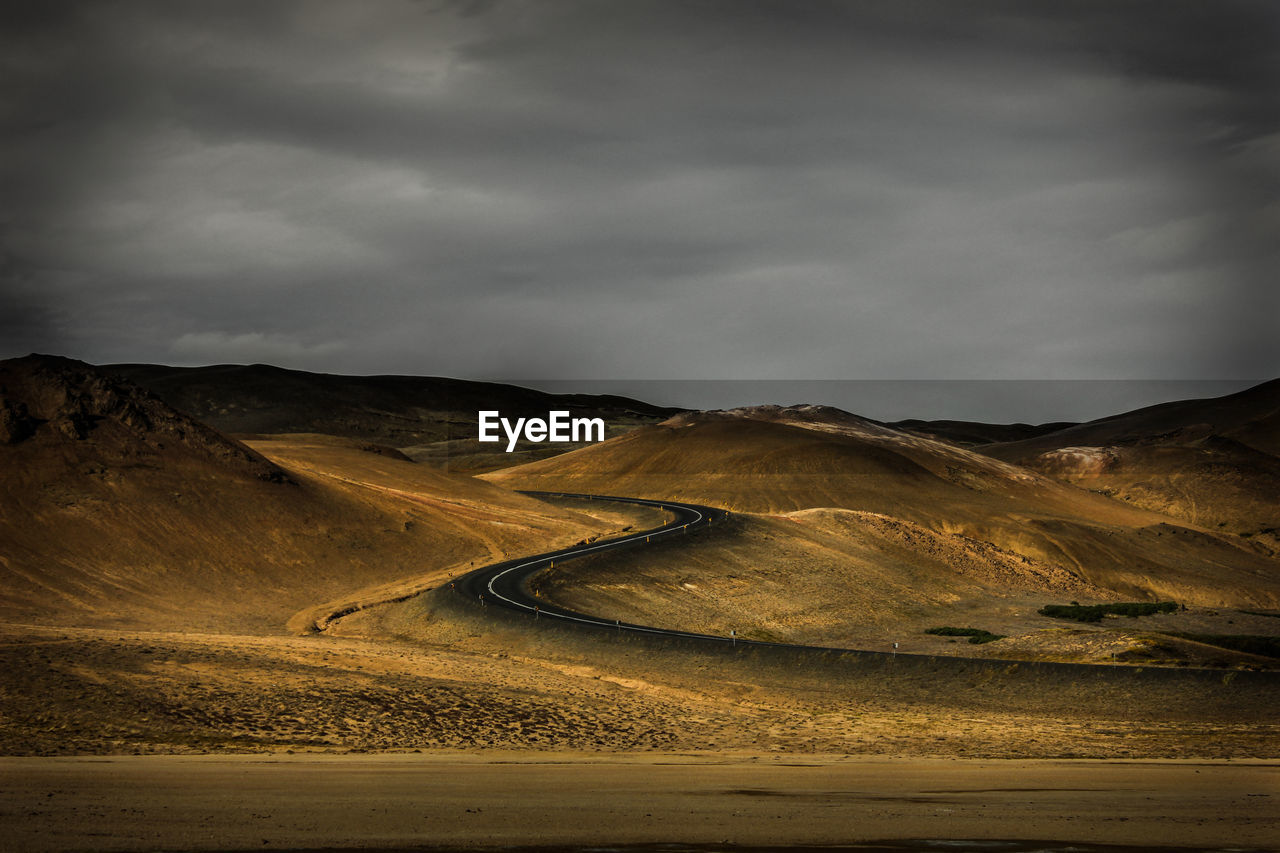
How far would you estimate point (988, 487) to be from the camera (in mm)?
140375

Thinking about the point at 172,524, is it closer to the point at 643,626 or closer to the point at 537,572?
the point at 537,572

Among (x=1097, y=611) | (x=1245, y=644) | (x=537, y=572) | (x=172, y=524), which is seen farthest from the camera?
(x=172, y=524)

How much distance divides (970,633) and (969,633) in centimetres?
7

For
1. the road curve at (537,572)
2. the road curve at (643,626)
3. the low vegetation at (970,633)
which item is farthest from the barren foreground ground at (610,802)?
the low vegetation at (970,633)

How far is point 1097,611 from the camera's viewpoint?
205 ft

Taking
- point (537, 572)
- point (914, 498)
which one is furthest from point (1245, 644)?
point (914, 498)

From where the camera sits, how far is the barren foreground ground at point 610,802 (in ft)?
53.7

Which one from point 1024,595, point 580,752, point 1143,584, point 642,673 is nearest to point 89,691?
point 580,752

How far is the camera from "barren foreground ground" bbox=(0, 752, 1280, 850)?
53.7 feet

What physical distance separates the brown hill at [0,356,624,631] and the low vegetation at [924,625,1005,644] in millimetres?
29538

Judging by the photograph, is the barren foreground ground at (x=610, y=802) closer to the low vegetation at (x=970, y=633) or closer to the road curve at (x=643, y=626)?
the road curve at (x=643, y=626)

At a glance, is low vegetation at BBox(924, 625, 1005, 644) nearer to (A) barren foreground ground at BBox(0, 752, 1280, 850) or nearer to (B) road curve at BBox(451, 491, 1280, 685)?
(B) road curve at BBox(451, 491, 1280, 685)

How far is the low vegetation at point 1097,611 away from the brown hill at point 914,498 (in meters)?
7.93

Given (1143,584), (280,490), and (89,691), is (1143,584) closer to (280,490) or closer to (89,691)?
(280,490)
